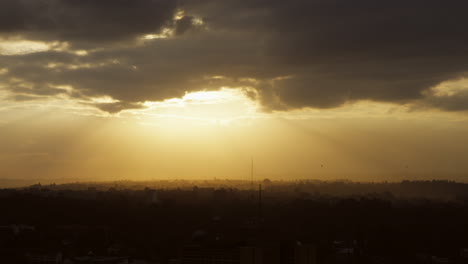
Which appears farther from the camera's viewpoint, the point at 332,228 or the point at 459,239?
Answer: the point at 332,228

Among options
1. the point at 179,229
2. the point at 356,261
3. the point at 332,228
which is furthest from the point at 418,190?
the point at 356,261

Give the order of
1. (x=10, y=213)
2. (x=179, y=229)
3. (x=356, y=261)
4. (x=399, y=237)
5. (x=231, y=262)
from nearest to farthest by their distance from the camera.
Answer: (x=231, y=262) < (x=356, y=261) < (x=399, y=237) < (x=179, y=229) < (x=10, y=213)

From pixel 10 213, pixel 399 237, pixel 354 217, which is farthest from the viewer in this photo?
pixel 354 217

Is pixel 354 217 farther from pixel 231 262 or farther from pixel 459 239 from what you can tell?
pixel 231 262

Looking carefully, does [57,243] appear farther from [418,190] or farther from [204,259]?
[418,190]

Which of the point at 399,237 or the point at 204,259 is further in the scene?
the point at 399,237

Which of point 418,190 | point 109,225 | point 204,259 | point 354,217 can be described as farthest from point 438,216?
point 418,190

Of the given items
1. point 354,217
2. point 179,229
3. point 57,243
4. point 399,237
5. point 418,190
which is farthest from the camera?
point 418,190

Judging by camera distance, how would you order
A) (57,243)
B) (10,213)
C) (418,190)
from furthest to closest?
1. (418,190)
2. (10,213)
3. (57,243)
